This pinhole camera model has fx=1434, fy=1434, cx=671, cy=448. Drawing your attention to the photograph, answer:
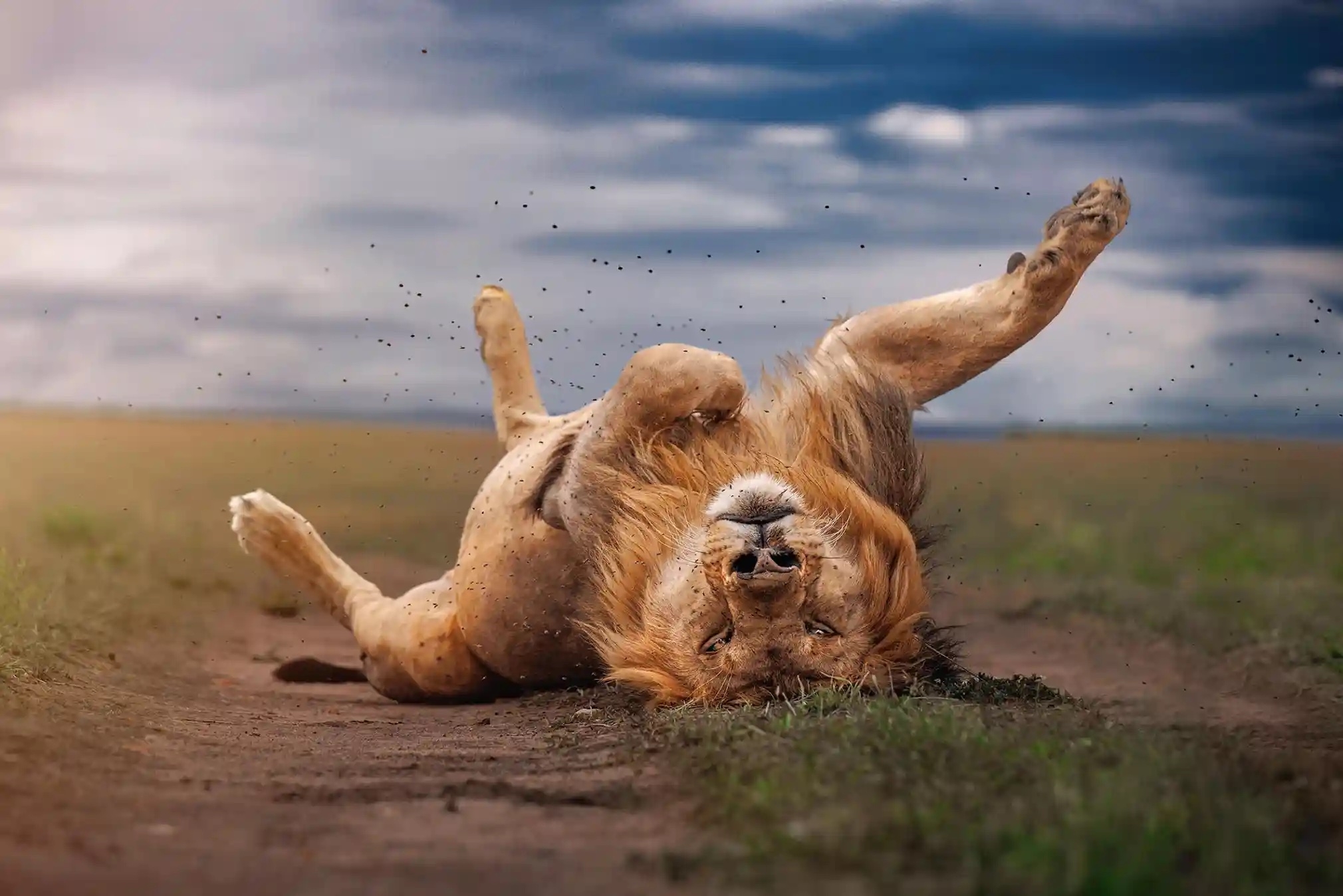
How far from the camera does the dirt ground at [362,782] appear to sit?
2.64 metres

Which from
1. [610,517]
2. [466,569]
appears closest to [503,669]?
[466,569]

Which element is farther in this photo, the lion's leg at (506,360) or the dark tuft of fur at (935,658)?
the lion's leg at (506,360)

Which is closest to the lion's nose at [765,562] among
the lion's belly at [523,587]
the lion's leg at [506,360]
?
the lion's belly at [523,587]

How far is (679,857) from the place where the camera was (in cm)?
256

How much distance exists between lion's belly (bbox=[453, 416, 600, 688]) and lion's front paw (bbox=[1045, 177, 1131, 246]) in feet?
6.73

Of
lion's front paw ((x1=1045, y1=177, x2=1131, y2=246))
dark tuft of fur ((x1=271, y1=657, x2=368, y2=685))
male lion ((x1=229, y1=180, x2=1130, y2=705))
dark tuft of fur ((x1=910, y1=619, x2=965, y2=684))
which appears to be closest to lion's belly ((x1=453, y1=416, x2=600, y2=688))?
male lion ((x1=229, y1=180, x2=1130, y2=705))

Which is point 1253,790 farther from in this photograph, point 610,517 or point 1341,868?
point 610,517

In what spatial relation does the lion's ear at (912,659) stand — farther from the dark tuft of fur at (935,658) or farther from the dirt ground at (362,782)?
the dirt ground at (362,782)

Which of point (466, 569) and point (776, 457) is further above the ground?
point (776, 457)

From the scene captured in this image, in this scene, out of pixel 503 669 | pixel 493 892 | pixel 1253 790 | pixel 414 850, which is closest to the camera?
pixel 493 892

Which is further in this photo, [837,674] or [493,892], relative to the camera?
[837,674]

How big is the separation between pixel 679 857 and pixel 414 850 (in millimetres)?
570

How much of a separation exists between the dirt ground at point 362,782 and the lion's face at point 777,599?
0.36 metres

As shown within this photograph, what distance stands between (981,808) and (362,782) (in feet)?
5.38
